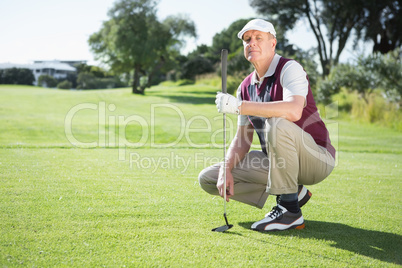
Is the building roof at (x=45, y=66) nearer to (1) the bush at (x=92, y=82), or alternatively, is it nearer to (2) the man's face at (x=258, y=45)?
(1) the bush at (x=92, y=82)

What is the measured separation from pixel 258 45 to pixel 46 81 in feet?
115

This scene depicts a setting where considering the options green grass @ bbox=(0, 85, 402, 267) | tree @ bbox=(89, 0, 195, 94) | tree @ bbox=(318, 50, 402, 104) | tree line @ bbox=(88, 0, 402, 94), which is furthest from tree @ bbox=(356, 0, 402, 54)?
green grass @ bbox=(0, 85, 402, 267)

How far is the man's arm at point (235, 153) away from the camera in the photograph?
3.13 m

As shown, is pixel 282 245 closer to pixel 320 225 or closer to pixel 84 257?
pixel 320 225

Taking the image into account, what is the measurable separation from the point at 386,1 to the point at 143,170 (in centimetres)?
2140

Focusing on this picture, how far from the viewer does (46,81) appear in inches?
1373

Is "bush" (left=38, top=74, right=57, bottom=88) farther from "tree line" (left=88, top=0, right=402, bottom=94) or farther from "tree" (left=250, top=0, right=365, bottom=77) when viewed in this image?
"tree" (left=250, top=0, right=365, bottom=77)

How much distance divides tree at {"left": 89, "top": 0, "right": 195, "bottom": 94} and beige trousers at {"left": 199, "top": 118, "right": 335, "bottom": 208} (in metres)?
22.8

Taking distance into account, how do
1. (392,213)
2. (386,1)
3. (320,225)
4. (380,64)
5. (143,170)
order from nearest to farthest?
(320,225), (392,213), (143,170), (380,64), (386,1)

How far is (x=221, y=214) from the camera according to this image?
3162 millimetres

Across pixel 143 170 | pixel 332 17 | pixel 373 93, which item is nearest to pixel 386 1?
pixel 332 17

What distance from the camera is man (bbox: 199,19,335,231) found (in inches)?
110

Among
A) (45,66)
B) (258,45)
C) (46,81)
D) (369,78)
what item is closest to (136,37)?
(46,81)

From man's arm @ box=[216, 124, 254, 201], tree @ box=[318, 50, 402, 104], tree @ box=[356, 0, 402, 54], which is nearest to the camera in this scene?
man's arm @ box=[216, 124, 254, 201]
